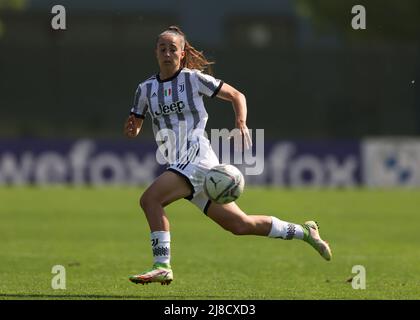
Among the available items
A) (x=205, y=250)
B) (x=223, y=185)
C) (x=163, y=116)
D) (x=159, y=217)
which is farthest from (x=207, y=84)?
(x=205, y=250)

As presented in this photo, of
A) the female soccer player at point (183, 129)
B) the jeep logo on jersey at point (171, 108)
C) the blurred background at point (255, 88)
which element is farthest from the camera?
the blurred background at point (255, 88)

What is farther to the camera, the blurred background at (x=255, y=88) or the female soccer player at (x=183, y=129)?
the blurred background at (x=255, y=88)

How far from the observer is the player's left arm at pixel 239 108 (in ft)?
30.6

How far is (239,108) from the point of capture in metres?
9.58

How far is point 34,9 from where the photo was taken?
39719 mm

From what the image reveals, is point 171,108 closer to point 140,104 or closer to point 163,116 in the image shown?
point 163,116

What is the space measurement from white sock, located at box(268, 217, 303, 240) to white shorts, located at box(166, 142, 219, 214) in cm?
67

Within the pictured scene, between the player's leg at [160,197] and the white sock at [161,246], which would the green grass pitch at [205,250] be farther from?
the player's leg at [160,197]

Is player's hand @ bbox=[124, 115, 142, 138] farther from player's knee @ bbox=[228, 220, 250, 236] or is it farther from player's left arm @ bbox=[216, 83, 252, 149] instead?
player's knee @ bbox=[228, 220, 250, 236]

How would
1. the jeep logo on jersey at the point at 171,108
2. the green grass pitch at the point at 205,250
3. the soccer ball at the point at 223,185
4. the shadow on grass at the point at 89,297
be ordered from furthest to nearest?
the green grass pitch at the point at 205,250 → the jeep logo on jersey at the point at 171,108 → the soccer ball at the point at 223,185 → the shadow on grass at the point at 89,297

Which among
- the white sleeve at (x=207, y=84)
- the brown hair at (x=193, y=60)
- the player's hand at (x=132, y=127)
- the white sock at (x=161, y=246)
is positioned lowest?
the white sock at (x=161, y=246)

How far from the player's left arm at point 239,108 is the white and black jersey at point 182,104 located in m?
0.07

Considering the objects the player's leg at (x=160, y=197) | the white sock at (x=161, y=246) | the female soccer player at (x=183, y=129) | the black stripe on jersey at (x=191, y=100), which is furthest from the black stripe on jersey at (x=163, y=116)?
the white sock at (x=161, y=246)
